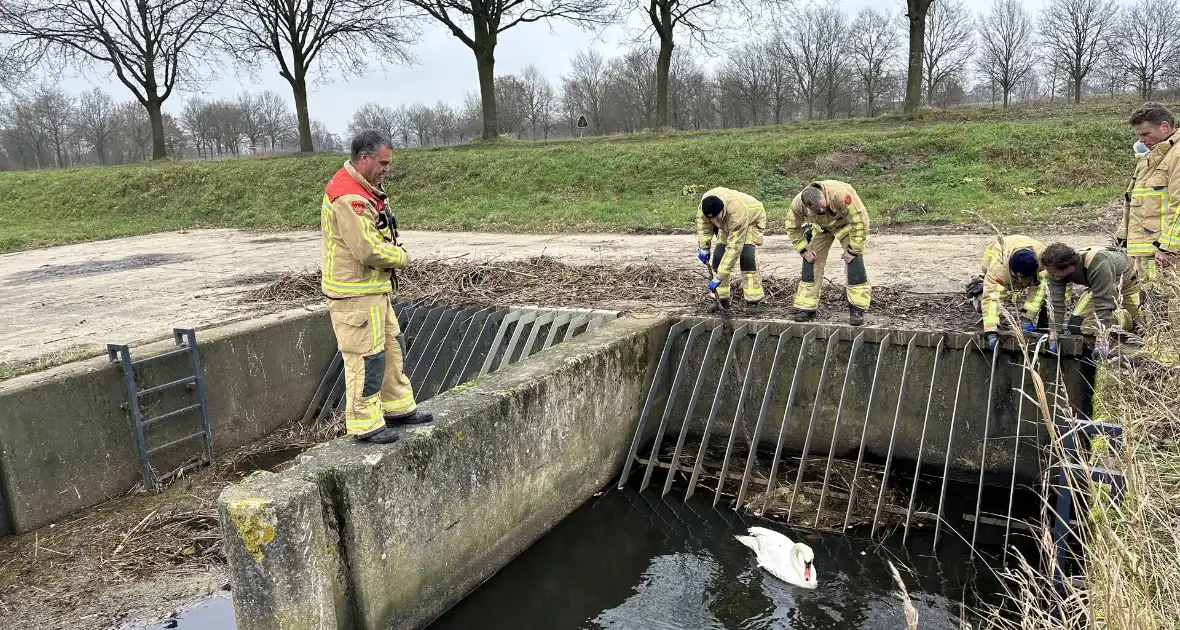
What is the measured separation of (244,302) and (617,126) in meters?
45.0

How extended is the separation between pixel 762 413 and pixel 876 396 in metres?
0.99

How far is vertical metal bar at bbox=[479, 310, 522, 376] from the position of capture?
296 inches

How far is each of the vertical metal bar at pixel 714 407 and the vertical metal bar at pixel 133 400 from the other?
4452 millimetres

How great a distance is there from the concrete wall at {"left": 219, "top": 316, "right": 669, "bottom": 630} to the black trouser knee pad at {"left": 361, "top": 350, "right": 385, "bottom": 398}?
0.31 m

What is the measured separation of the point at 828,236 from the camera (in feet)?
21.9

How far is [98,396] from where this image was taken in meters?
6.11

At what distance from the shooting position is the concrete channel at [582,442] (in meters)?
3.80

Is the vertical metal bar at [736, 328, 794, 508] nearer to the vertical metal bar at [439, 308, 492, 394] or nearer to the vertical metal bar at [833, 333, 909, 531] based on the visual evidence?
the vertical metal bar at [833, 333, 909, 531]

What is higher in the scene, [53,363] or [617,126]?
[617,126]

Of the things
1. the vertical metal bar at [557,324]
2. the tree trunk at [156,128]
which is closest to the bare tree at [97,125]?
the tree trunk at [156,128]

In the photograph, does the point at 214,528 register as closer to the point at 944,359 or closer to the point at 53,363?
the point at 53,363

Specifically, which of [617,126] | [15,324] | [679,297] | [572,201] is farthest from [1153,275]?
A: [617,126]

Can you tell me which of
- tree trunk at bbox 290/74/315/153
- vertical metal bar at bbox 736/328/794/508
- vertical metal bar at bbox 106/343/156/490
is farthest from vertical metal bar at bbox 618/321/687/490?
tree trunk at bbox 290/74/315/153

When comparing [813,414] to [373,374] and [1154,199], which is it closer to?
[1154,199]
